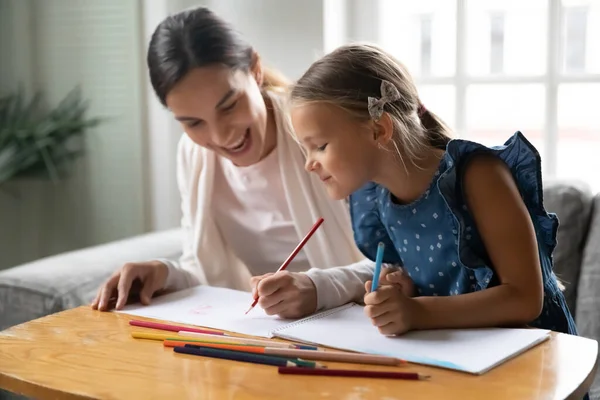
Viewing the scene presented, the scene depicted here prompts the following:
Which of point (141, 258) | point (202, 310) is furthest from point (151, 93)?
point (202, 310)

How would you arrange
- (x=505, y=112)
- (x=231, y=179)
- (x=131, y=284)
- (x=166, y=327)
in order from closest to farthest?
(x=166, y=327), (x=131, y=284), (x=231, y=179), (x=505, y=112)

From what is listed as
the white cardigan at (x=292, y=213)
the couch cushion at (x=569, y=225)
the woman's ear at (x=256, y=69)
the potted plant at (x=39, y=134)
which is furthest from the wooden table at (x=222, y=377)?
the potted plant at (x=39, y=134)

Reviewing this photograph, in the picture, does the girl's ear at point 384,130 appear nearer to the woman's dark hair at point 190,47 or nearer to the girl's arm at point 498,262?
the girl's arm at point 498,262

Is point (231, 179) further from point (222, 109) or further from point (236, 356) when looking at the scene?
point (236, 356)

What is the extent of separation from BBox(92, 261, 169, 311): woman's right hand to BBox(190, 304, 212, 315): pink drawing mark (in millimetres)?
109

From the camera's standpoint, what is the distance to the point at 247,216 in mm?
1753

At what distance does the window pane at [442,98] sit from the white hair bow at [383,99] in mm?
1194

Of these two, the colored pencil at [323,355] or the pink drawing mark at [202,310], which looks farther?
the pink drawing mark at [202,310]

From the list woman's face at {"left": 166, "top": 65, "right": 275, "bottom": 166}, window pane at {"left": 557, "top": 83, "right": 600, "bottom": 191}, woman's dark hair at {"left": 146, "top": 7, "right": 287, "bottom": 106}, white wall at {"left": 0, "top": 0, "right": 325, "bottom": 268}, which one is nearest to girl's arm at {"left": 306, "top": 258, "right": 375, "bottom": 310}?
woman's face at {"left": 166, "top": 65, "right": 275, "bottom": 166}

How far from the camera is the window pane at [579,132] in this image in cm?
222

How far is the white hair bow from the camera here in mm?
1180

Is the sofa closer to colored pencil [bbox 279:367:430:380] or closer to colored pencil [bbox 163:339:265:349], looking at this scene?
colored pencil [bbox 163:339:265:349]

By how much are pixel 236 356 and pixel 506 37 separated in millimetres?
1611

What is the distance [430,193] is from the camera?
123 cm
